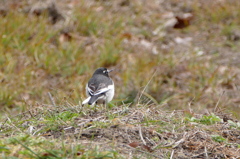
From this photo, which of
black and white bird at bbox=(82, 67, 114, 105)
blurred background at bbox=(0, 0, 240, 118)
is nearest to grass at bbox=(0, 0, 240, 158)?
blurred background at bbox=(0, 0, 240, 118)

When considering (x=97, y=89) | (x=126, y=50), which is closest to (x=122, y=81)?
(x=126, y=50)

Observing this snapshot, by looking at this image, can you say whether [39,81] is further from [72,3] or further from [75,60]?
[72,3]

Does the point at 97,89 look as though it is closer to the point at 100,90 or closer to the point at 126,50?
the point at 100,90

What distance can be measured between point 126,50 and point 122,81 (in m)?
1.20

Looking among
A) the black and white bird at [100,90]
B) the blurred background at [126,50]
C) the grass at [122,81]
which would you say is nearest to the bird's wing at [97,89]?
the black and white bird at [100,90]

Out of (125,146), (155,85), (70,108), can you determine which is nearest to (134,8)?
(155,85)

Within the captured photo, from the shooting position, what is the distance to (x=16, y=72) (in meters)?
8.16

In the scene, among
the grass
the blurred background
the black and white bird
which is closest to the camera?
the grass

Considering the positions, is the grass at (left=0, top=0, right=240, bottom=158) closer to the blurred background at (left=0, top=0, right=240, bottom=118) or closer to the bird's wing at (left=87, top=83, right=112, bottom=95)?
→ the blurred background at (left=0, top=0, right=240, bottom=118)

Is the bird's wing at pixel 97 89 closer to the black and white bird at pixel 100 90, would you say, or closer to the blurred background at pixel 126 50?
the black and white bird at pixel 100 90

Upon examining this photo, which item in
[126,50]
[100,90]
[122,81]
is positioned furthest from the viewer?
[126,50]

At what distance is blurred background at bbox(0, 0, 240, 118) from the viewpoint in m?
7.84

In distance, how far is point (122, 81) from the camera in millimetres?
8367

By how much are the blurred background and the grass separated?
0.07 ft
